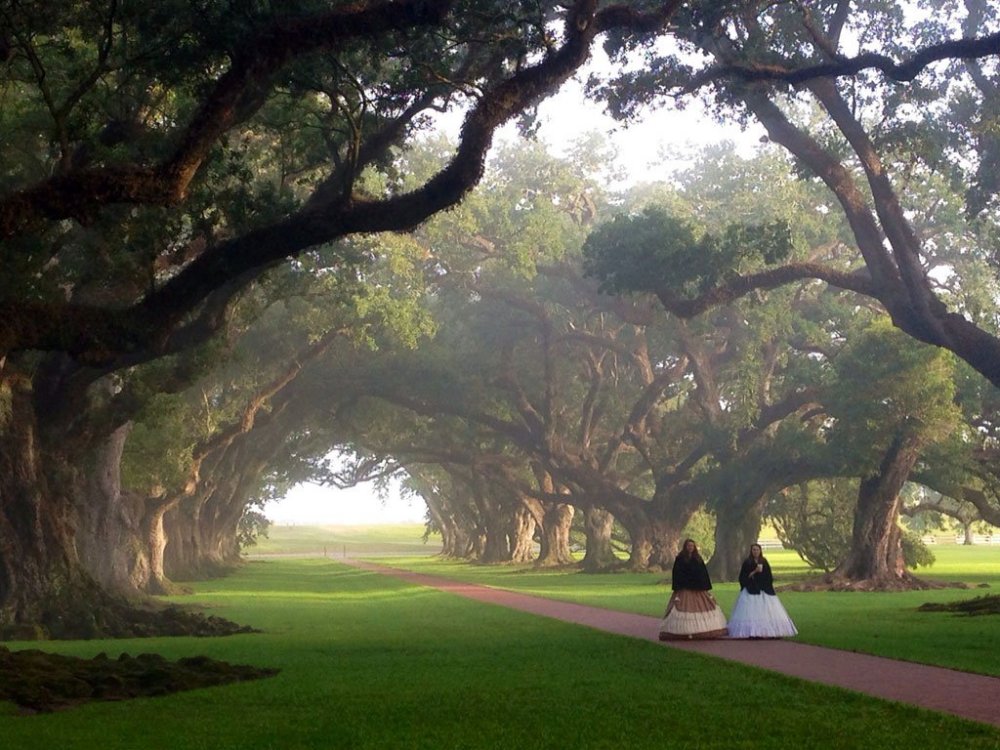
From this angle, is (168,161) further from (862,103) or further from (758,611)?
(862,103)

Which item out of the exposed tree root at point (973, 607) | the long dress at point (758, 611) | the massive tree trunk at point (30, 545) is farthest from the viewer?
the exposed tree root at point (973, 607)

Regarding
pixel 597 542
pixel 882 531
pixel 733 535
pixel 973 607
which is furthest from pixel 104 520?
pixel 597 542

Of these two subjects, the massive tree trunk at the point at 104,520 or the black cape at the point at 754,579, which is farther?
the massive tree trunk at the point at 104,520

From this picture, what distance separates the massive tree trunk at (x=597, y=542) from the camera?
5366 cm

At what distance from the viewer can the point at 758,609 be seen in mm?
18203

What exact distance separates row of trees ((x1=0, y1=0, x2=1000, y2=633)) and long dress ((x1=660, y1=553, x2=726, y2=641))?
21.5ft

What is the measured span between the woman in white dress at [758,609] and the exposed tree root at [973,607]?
5.84 meters

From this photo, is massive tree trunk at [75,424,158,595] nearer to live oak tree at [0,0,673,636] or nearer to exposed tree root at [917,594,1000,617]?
live oak tree at [0,0,673,636]

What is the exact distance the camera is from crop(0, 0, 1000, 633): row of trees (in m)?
15.2

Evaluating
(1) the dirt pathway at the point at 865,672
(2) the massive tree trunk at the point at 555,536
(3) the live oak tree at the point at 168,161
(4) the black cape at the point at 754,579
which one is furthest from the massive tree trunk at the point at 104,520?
(2) the massive tree trunk at the point at 555,536

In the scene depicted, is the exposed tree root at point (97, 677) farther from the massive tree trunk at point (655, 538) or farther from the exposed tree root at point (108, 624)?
the massive tree trunk at point (655, 538)

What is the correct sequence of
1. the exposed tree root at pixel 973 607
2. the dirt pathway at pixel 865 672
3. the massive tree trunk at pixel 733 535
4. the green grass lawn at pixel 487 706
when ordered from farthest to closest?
1. the massive tree trunk at pixel 733 535
2. the exposed tree root at pixel 973 607
3. the dirt pathway at pixel 865 672
4. the green grass lawn at pixel 487 706

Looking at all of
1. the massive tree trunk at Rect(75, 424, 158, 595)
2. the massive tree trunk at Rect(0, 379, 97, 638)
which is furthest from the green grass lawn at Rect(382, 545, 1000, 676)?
the massive tree trunk at Rect(0, 379, 97, 638)

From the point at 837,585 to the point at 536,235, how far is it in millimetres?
14729
